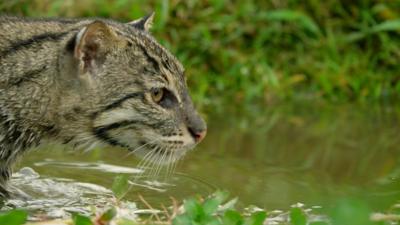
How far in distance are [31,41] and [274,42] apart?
5647mm

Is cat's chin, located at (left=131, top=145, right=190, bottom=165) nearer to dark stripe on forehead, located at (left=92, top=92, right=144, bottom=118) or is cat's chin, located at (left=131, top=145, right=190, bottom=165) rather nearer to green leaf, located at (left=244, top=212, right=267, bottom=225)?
dark stripe on forehead, located at (left=92, top=92, right=144, bottom=118)

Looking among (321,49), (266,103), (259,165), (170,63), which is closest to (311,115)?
(266,103)

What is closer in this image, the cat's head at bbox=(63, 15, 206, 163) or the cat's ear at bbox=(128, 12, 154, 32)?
the cat's head at bbox=(63, 15, 206, 163)

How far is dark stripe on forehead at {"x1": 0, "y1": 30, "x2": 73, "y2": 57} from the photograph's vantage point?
7.75 m

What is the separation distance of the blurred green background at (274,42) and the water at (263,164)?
542mm

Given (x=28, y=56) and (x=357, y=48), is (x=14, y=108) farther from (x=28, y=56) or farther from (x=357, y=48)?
(x=357, y=48)

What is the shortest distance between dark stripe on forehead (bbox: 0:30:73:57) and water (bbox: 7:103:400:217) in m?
0.88

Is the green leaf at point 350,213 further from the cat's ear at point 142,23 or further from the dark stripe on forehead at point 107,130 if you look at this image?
the cat's ear at point 142,23

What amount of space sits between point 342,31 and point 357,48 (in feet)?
0.98

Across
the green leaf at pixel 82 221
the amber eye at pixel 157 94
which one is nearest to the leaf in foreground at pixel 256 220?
the green leaf at pixel 82 221

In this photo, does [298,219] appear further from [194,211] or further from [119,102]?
[119,102]

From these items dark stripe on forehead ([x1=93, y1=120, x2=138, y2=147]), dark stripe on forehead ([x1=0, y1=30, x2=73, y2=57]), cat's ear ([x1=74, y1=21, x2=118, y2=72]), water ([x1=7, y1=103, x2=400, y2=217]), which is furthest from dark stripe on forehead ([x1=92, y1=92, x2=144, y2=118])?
water ([x1=7, y1=103, x2=400, y2=217])

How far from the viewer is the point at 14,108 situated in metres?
7.63

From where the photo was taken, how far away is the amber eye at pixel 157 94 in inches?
303
